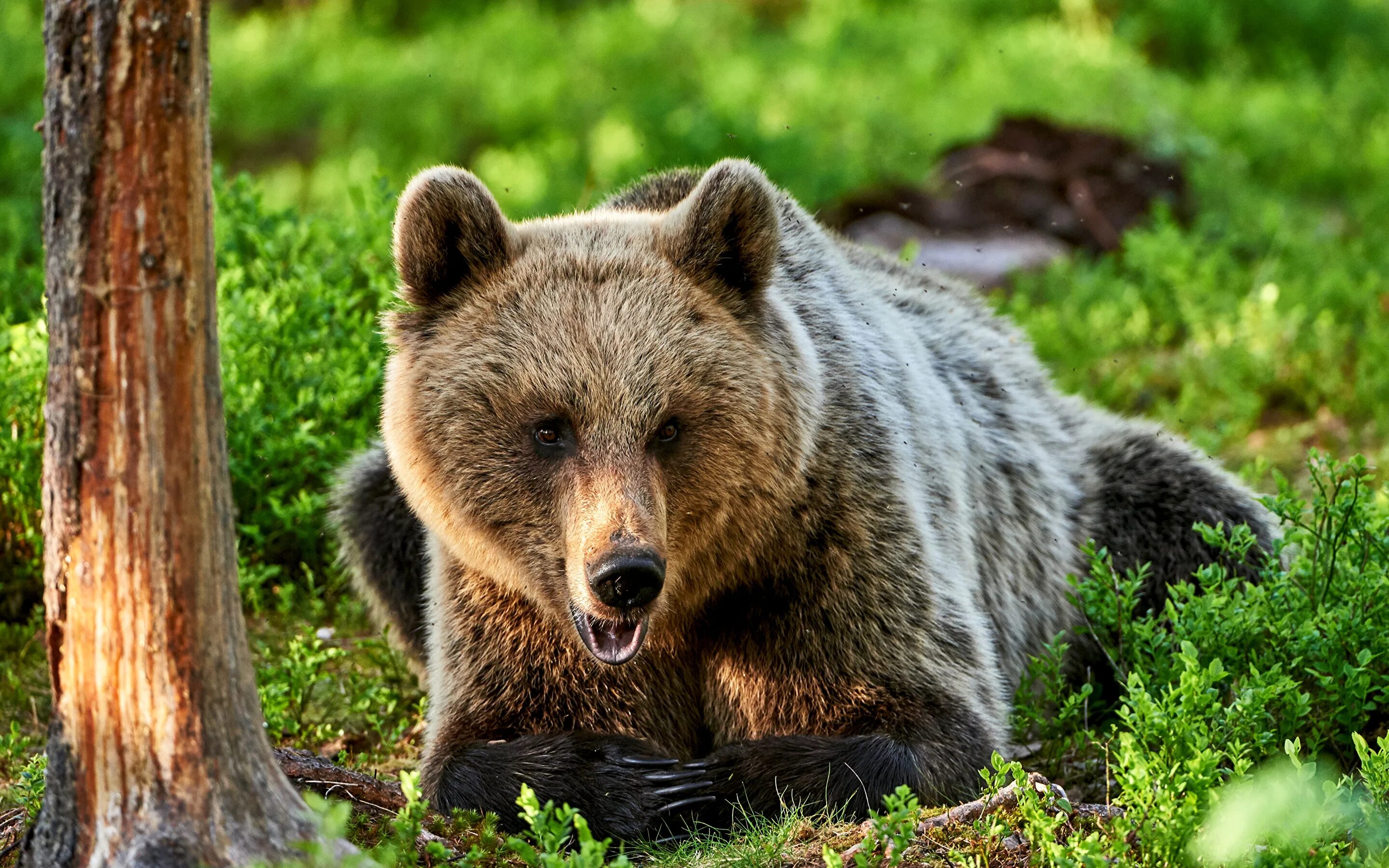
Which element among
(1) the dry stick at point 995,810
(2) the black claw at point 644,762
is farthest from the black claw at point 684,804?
(1) the dry stick at point 995,810

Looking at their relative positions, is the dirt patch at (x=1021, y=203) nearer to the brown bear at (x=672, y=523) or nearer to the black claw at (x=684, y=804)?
the brown bear at (x=672, y=523)

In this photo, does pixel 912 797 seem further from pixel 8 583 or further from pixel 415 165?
pixel 415 165

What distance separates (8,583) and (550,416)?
267cm

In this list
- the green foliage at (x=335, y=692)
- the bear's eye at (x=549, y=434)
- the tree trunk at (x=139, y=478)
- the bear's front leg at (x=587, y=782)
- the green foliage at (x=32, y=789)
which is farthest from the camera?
the green foliage at (x=335, y=692)

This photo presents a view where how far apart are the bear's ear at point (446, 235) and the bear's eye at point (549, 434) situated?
0.48m

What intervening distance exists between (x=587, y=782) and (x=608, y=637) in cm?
39

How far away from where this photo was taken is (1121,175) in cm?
1021

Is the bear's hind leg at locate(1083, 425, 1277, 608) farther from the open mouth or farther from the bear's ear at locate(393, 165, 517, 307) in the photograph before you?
the bear's ear at locate(393, 165, 517, 307)

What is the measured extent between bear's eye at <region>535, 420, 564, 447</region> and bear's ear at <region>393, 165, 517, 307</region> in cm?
48

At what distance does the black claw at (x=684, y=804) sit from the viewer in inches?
154

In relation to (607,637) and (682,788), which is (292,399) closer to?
(607,637)

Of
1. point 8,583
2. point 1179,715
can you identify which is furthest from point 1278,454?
point 8,583

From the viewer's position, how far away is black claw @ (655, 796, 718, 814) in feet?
12.9

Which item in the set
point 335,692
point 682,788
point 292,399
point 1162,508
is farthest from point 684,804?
point 292,399
